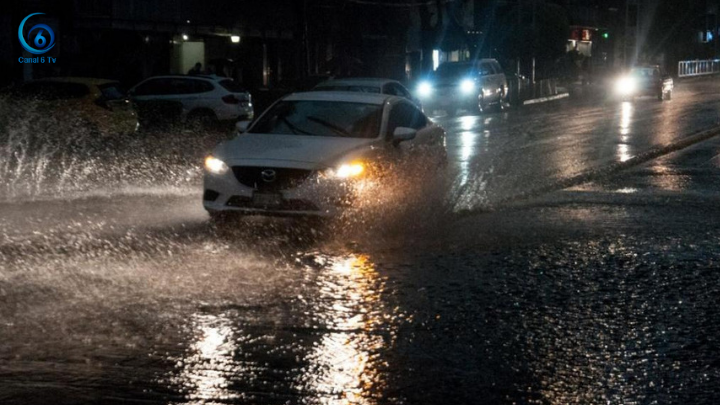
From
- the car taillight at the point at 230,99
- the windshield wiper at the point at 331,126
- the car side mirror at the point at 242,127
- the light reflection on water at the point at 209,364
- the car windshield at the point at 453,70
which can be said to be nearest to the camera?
the light reflection on water at the point at 209,364

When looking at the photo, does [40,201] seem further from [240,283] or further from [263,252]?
[240,283]

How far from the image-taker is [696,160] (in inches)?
842

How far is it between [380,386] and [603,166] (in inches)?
541

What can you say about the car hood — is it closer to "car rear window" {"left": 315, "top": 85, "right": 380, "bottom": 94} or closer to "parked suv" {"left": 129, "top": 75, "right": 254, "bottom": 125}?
"car rear window" {"left": 315, "top": 85, "right": 380, "bottom": 94}

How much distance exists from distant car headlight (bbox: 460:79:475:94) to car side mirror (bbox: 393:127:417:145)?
25.5 metres

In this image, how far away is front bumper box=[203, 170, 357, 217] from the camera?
1203 centimetres

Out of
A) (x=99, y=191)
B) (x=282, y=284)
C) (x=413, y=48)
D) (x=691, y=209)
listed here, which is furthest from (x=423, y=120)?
(x=413, y=48)

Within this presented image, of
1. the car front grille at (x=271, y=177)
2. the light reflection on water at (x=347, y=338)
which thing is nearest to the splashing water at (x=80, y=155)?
the car front grille at (x=271, y=177)

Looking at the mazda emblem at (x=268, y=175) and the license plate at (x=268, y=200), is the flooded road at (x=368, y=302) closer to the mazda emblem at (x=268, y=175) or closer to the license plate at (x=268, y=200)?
the license plate at (x=268, y=200)

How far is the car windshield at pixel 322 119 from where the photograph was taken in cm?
1345

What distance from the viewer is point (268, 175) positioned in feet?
40.0

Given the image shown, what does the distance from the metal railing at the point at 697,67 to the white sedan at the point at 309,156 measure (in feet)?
257

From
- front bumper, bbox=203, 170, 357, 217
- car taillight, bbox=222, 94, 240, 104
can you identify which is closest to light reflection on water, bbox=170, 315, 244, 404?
front bumper, bbox=203, 170, 357, 217

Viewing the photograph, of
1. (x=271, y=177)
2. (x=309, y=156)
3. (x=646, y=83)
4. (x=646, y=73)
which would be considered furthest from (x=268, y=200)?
(x=646, y=73)
